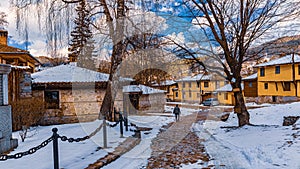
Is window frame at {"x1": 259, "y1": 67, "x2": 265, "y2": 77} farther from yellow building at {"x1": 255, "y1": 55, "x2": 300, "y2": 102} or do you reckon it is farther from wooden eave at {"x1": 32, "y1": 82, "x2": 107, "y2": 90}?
wooden eave at {"x1": 32, "y1": 82, "x2": 107, "y2": 90}

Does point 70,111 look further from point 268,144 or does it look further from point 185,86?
point 185,86

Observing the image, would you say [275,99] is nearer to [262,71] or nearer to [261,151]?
[262,71]

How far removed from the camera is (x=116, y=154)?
246 inches

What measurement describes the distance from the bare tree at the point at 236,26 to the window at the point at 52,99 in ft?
25.2

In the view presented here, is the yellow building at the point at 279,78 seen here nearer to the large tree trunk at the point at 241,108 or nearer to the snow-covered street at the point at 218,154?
the large tree trunk at the point at 241,108

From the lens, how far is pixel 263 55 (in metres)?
11.2

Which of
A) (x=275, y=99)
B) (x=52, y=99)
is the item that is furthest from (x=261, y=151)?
(x=275, y=99)

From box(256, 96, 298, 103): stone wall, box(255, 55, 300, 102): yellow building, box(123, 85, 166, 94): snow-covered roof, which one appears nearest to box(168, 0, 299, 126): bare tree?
box(123, 85, 166, 94): snow-covered roof

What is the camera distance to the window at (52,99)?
13867mm

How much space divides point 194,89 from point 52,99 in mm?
38373

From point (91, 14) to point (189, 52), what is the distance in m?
4.44

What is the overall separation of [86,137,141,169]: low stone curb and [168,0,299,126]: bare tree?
200 inches

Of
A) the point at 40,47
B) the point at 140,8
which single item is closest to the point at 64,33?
the point at 40,47

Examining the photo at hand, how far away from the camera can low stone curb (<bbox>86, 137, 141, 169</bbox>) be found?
17.2ft
